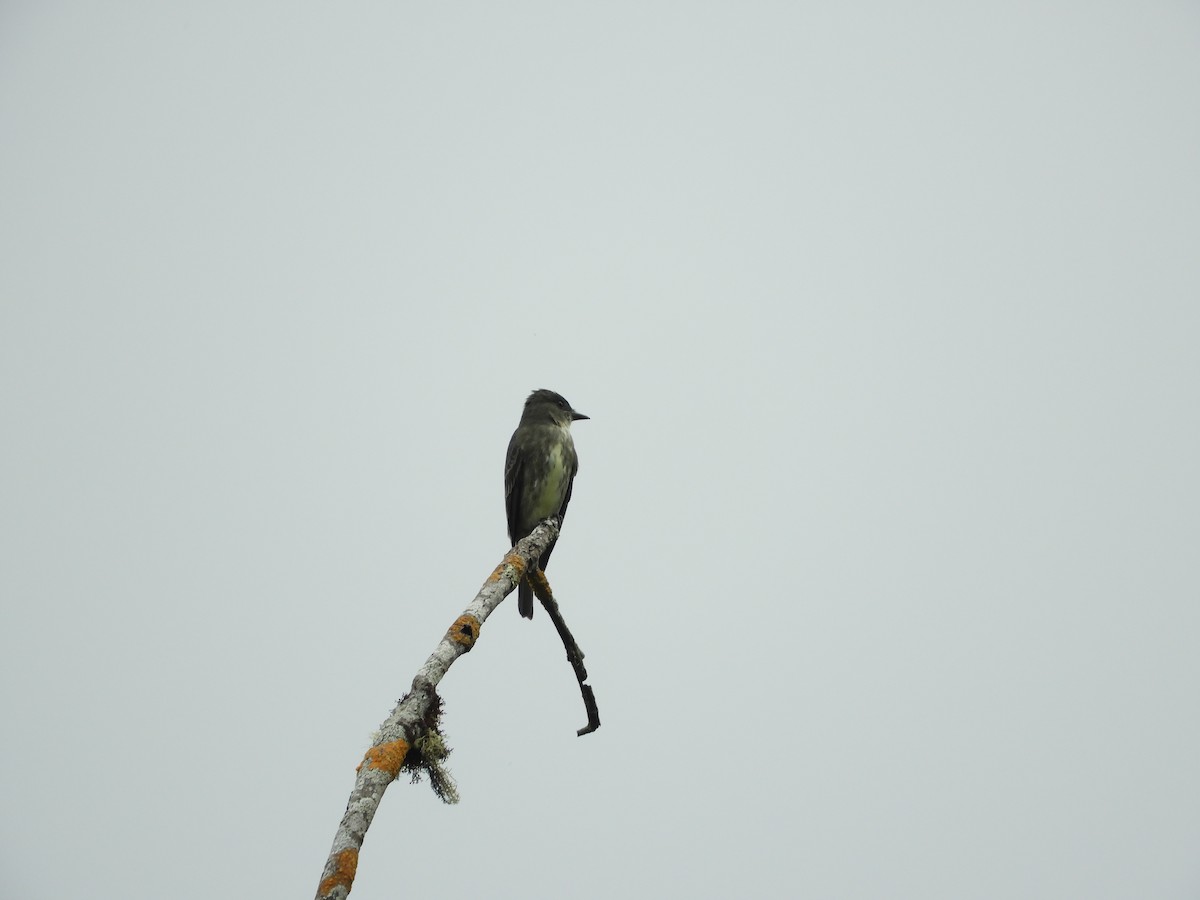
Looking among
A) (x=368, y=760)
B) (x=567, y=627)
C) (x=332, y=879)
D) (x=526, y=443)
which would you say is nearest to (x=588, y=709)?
(x=567, y=627)

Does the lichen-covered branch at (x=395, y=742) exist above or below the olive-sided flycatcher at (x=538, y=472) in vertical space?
below

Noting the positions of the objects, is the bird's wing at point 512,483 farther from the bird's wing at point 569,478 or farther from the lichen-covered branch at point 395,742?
the lichen-covered branch at point 395,742

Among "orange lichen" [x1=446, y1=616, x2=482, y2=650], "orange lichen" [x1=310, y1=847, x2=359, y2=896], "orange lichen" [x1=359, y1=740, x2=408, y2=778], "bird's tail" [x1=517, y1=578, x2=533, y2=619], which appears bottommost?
"orange lichen" [x1=310, y1=847, x2=359, y2=896]

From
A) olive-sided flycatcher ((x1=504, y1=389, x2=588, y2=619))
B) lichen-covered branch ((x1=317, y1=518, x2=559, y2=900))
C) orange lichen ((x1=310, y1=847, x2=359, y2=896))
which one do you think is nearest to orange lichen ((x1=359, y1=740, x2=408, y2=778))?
lichen-covered branch ((x1=317, y1=518, x2=559, y2=900))

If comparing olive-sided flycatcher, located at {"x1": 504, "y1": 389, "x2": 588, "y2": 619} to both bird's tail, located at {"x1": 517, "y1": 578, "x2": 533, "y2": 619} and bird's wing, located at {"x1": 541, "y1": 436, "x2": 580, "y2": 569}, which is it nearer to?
bird's wing, located at {"x1": 541, "y1": 436, "x2": 580, "y2": 569}

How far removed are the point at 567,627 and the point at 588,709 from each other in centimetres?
44

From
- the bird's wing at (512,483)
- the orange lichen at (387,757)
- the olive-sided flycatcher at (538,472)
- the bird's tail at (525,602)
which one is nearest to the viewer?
the orange lichen at (387,757)

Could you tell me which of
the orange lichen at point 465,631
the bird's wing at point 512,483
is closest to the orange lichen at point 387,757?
the orange lichen at point 465,631

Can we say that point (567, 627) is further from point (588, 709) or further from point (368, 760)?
point (368, 760)

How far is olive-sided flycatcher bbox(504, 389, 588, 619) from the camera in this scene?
8.14 m

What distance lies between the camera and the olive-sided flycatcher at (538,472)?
814cm

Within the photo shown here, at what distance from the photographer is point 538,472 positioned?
8148 millimetres

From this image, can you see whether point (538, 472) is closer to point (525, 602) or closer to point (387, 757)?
point (525, 602)

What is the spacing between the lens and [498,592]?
13.1ft
